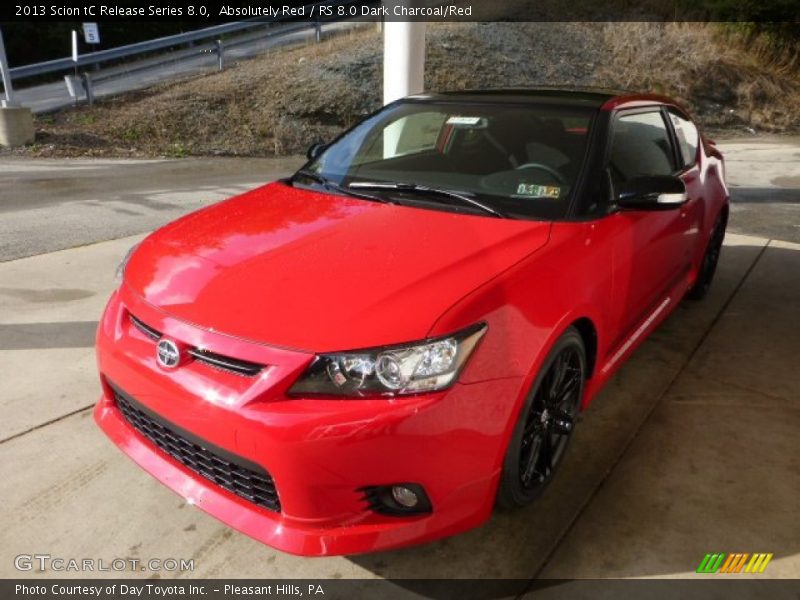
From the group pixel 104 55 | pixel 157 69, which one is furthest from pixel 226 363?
pixel 157 69

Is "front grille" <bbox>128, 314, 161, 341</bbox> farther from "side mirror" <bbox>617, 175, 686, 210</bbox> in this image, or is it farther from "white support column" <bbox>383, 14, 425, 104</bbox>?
"white support column" <bbox>383, 14, 425, 104</bbox>

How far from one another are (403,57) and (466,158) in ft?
11.8

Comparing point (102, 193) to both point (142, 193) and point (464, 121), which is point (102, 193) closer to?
point (142, 193)

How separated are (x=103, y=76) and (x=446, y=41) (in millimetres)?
8747

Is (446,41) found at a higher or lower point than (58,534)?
higher

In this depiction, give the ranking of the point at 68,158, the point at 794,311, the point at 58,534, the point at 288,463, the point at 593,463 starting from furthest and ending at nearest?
the point at 68,158
the point at 794,311
the point at 593,463
the point at 58,534
the point at 288,463

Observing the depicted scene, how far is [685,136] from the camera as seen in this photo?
4129mm

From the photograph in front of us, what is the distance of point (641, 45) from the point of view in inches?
728

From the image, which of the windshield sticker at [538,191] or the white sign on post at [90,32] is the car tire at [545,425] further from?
the white sign on post at [90,32]

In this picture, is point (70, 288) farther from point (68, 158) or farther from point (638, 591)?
point (68, 158)

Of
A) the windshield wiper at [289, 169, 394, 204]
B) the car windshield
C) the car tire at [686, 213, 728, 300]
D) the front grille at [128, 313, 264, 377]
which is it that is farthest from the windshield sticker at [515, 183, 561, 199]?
the car tire at [686, 213, 728, 300]

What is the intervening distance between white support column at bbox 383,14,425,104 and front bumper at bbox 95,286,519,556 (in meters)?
4.85

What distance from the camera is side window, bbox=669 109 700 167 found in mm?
3982

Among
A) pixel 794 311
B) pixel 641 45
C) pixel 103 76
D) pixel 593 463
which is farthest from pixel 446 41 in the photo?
pixel 593 463
